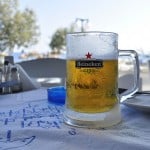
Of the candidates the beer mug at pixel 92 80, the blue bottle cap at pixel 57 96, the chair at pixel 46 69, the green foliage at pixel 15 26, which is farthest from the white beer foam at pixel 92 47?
the green foliage at pixel 15 26

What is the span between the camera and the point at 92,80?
358 millimetres

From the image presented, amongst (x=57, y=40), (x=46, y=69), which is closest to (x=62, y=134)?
(x=46, y=69)

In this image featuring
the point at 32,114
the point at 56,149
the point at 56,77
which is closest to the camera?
the point at 56,149

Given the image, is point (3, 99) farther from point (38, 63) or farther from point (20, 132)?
point (38, 63)

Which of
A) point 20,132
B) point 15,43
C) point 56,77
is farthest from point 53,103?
point 15,43

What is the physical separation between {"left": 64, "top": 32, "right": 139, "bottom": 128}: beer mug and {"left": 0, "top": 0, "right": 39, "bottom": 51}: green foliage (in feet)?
25.8

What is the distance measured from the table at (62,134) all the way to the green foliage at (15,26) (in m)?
7.82

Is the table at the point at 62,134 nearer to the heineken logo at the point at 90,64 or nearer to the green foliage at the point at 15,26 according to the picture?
the heineken logo at the point at 90,64

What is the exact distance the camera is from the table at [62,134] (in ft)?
0.96

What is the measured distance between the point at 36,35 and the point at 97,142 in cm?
930

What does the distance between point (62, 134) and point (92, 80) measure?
0.07 m

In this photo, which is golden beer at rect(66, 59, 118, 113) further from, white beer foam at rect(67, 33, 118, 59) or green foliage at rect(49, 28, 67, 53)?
green foliage at rect(49, 28, 67, 53)

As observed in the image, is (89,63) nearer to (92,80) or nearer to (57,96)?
(92,80)

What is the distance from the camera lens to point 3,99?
2.01ft
